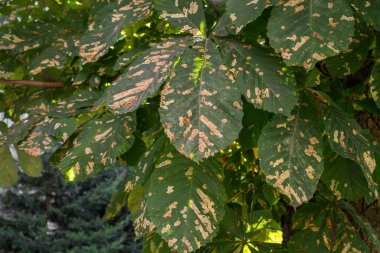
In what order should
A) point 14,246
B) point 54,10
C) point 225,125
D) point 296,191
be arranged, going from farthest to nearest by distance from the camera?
1. point 14,246
2. point 54,10
3. point 296,191
4. point 225,125

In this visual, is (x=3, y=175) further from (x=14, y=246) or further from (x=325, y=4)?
(x=14, y=246)

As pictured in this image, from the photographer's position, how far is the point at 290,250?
1.07 m

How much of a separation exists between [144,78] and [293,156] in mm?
265

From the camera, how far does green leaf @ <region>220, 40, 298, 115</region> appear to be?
744 mm

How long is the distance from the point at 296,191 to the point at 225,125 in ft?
0.60

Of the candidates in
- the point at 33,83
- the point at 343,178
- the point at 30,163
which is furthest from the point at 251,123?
the point at 30,163

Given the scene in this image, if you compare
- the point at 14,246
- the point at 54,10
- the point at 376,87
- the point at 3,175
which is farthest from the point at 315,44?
the point at 14,246

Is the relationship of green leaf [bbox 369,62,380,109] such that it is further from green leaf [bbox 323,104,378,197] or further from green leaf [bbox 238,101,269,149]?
green leaf [bbox 238,101,269,149]

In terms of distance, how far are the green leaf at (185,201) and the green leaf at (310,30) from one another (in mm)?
285

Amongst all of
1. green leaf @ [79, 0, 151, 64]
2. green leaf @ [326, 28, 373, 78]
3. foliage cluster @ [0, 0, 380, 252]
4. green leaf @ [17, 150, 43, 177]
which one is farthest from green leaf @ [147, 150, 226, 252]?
green leaf @ [17, 150, 43, 177]

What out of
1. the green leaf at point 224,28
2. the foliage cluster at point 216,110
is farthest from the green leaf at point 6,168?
the green leaf at point 224,28

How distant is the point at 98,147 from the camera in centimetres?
96

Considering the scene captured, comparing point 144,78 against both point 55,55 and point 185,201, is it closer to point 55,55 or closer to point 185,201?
point 185,201

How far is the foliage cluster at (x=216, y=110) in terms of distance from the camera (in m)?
0.68
